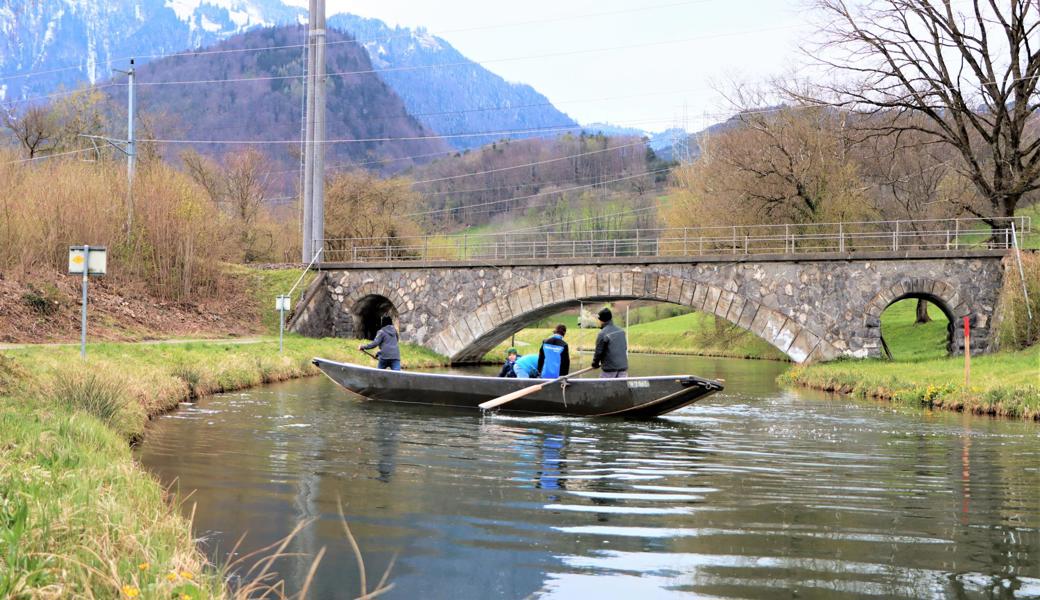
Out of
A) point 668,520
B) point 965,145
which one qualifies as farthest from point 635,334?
point 668,520

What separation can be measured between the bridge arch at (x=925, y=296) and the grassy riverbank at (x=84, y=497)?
18311 millimetres

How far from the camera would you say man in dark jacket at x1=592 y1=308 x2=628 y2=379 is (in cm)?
1661

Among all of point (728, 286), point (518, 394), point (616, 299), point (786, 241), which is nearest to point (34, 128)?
point (616, 299)

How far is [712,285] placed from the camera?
1164 inches

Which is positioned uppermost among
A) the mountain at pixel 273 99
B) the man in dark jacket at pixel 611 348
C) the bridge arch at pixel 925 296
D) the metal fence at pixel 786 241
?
the mountain at pixel 273 99

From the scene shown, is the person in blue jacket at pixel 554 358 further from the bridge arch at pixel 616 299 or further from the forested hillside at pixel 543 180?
the forested hillside at pixel 543 180

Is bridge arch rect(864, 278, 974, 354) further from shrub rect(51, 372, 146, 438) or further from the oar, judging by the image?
shrub rect(51, 372, 146, 438)

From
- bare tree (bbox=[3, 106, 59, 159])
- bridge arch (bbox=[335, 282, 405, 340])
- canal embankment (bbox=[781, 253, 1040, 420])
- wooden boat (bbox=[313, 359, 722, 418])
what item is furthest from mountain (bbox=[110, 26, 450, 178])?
wooden boat (bbox=[313, 359, 722, 418])

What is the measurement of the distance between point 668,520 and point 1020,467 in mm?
5452

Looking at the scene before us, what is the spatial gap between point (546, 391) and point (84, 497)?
1098 centimetres

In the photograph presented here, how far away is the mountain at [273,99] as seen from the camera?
503 feet

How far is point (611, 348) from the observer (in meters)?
16.6

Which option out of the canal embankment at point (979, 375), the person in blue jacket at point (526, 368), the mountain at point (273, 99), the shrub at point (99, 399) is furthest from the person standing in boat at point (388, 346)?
the mountain at point (273, 99)

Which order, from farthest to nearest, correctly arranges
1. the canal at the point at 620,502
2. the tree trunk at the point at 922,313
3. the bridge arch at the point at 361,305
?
the tree trunk at the point at 922,313
the bridge arch at the point at 361,305
the canal at the point at 620,502
